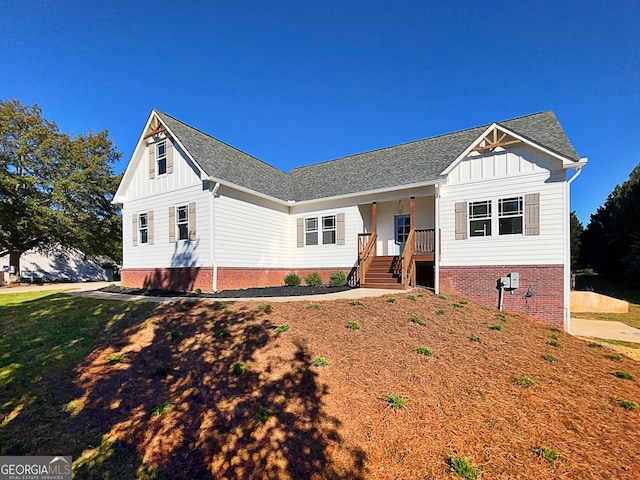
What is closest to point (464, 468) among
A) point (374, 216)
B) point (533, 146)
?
point (533, 146)

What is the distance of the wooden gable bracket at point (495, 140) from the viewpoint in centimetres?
1143

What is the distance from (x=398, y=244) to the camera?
49.6 feet

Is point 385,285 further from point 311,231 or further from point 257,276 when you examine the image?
point 257,276

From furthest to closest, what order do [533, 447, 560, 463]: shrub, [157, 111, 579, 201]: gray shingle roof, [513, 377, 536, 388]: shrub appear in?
1. [157, 111, 579, 201]: gray shingle roof
2. [513, 377, 536, 388]: shrub
3. [533, 447, 560, 463]: shrub

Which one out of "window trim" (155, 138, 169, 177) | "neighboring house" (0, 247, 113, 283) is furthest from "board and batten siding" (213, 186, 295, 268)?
"neighboring house" (0, 247, 113, 283)

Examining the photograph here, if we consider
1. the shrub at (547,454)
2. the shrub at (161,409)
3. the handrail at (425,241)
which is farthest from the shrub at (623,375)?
the shrub at (161,409)

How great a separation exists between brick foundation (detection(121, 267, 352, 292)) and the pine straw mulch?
5.01m

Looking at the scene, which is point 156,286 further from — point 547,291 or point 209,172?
point 547,291

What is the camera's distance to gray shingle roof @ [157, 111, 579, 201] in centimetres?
1325

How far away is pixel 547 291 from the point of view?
1088cm

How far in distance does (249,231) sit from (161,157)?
5.41 metres

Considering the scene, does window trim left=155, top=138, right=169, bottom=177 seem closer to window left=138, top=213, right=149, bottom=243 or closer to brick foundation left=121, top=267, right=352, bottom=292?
window left=138, top=213, right=149, bottom=243

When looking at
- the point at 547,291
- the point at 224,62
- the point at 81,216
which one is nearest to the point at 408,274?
the point at 547,291

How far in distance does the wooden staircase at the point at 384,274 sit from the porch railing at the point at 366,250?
0.68 feet
